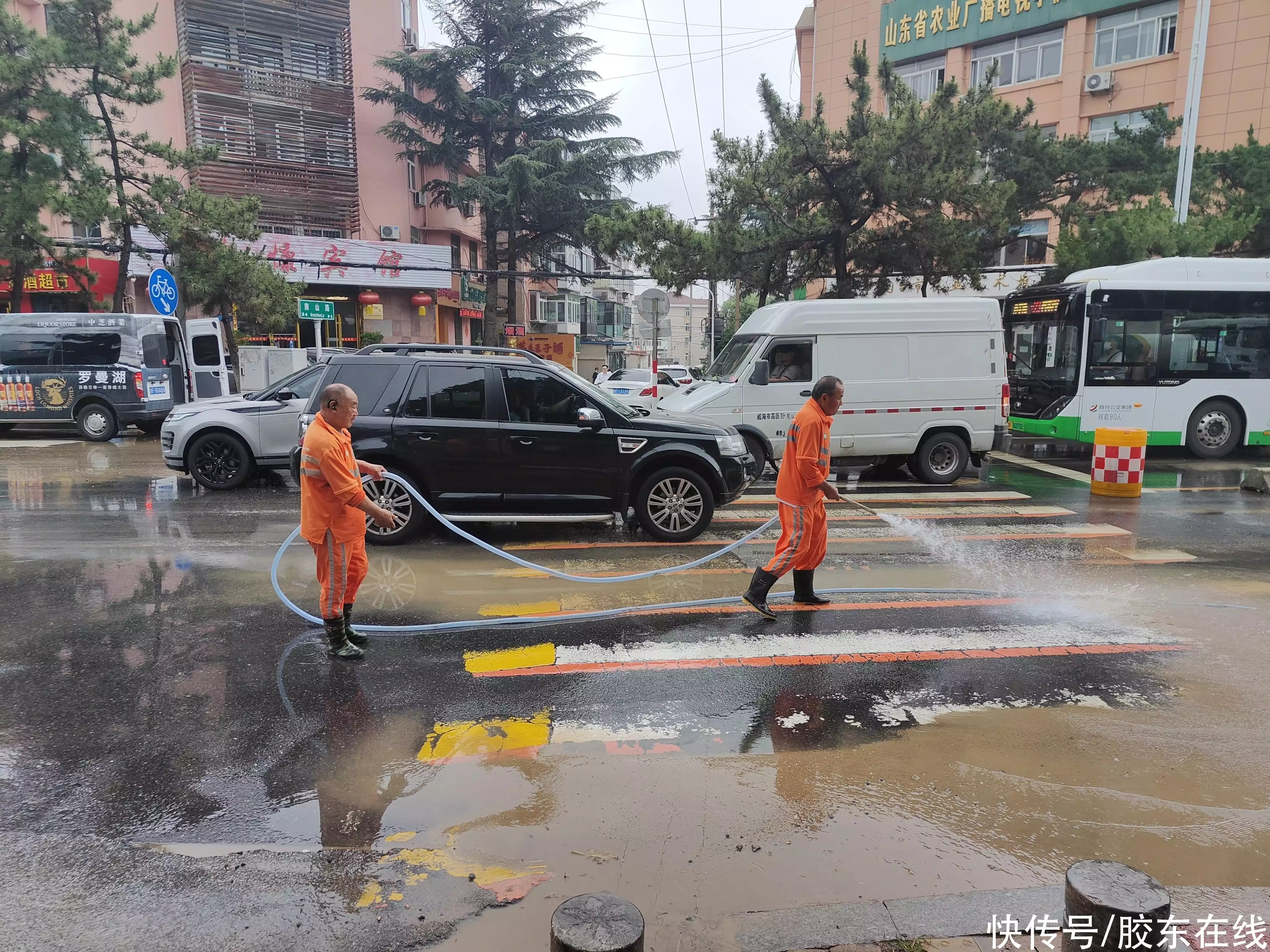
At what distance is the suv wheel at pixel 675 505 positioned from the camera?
8281 millimetres

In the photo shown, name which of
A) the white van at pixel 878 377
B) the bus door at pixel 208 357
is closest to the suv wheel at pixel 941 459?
the white van at pixel 878 377

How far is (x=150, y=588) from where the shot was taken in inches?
270

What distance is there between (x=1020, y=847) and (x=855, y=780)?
75 centimetres

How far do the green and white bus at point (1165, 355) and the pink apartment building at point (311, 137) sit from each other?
19.3 m

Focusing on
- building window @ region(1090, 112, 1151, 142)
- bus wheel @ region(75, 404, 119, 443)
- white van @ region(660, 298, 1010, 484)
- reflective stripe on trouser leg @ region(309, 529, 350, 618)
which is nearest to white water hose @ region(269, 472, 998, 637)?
reflective stripe on trouser leg @ region(309, 529, 350, 618)

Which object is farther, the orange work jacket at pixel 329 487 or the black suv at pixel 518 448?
the black suv at pixel 518 448

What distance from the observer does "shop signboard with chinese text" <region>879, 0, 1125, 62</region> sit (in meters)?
31.5

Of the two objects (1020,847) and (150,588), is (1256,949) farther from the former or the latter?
(150,588)

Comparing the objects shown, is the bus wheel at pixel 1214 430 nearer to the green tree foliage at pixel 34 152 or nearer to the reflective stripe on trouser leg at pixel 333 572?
the reflective stripe on trouser leg at pixel 333 572

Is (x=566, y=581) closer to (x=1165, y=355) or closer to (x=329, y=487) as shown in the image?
(x=329, y=487)

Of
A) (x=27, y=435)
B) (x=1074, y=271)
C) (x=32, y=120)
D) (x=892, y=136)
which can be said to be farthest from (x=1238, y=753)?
(x=32, y=120)

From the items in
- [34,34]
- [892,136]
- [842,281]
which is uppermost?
[34,34]

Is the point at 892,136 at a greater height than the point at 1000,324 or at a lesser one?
greater

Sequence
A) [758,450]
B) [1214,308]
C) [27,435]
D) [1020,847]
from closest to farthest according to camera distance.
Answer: [1020,847]
[758,450]
[1214,308]
[27,435]
